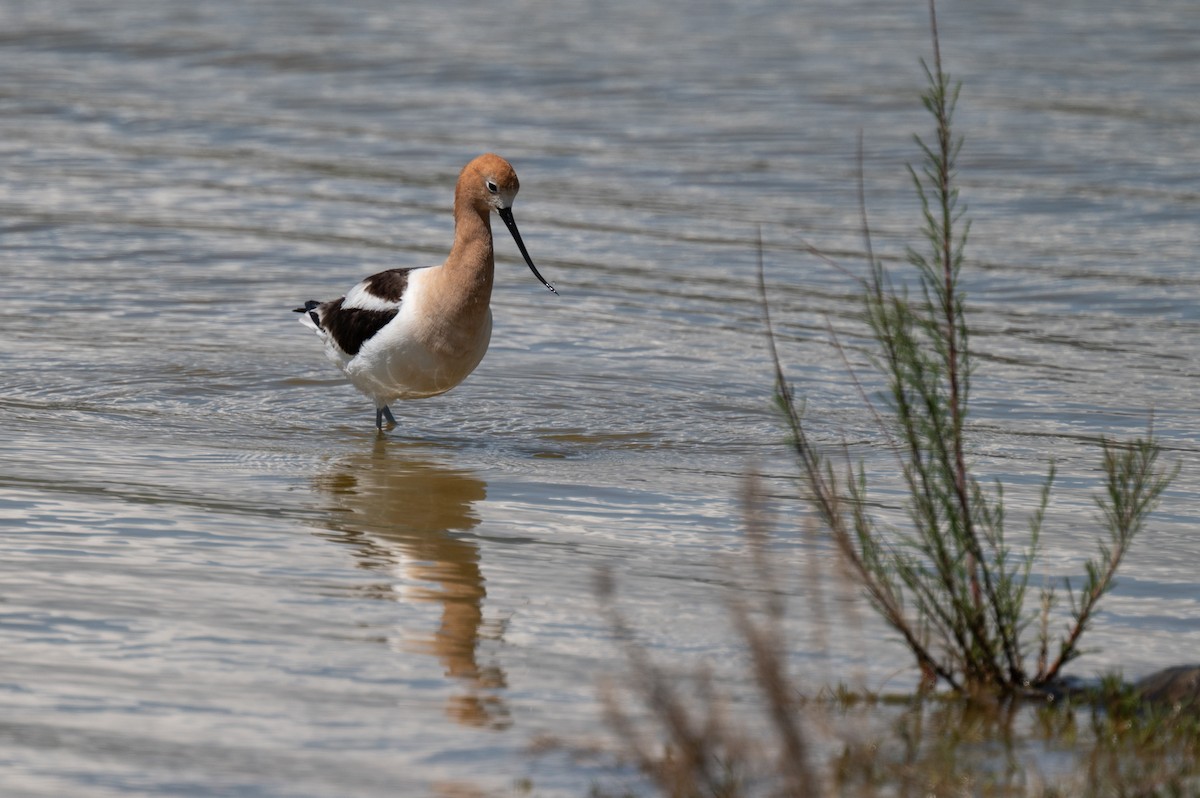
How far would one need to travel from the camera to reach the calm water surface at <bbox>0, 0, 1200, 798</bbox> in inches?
202

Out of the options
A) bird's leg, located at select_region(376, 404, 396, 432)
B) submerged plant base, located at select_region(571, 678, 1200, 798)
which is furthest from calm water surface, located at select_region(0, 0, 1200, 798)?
submerged plant base, located at select_region(571, 678, 1200, 798)

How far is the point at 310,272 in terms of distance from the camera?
12.6 m

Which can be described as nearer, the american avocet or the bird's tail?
the american avocet

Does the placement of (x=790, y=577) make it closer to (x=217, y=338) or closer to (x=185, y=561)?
(x=185, y=561)

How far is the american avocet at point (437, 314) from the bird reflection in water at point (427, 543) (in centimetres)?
41

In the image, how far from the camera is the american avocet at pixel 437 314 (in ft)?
26.9

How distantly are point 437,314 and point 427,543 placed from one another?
5.75 ft

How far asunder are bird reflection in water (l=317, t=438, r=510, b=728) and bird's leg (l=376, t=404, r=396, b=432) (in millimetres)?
114

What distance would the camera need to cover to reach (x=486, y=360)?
34.1 feet

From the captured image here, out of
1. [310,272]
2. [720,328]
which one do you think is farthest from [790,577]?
[310,272]

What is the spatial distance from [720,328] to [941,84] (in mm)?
6231

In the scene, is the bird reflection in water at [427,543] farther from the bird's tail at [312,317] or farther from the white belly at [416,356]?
the bird's tail at [312,317]

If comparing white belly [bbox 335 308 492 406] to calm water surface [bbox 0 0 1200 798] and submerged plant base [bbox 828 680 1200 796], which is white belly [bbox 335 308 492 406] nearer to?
calm water surface [bbox 0 0 1200 798]

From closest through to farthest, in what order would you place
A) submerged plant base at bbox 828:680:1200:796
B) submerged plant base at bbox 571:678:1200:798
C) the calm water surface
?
1. submerged plant base at bbox 571:678:1200:798
2. submerged plant base at bbox 828:680:1200:796
3. the calm water surface
